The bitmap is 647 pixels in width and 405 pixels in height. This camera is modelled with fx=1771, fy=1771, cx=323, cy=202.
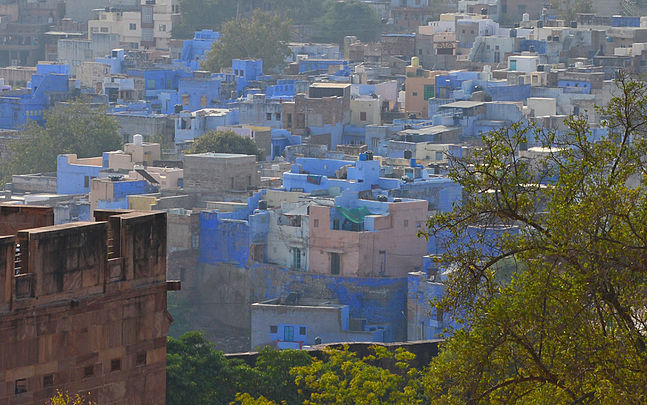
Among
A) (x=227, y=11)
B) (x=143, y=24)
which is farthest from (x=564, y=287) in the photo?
(x=227, y=11)

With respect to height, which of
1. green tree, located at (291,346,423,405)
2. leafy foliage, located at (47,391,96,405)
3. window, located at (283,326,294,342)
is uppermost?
leafy foliage, located at (47,391,96,405)

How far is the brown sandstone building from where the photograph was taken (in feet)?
50.8

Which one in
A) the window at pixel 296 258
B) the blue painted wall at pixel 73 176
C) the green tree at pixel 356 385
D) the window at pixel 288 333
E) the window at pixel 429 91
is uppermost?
the green tree at pixel 356 385

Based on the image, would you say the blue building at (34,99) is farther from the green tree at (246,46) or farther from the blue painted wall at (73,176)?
the blue painted wall at (73,176)

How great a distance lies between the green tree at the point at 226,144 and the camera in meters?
58.9

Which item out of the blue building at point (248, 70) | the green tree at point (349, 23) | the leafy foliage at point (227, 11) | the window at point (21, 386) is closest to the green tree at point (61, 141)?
the blue building at point (248, 70)

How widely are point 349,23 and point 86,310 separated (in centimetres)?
9312

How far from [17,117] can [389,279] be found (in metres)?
34.6

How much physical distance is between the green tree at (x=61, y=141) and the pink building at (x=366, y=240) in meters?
22.6

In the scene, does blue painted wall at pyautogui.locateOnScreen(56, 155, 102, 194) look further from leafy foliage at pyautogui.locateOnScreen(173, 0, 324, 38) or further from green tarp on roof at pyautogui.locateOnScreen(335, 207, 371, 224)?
leafy foliage at pyautogui.locateOnScreen(173, 0, 324, 38)

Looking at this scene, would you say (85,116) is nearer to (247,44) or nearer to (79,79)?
(79,79)

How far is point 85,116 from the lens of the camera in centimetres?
6994

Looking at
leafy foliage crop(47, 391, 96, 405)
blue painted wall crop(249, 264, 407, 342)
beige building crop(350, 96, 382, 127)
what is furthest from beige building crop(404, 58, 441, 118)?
leafy foliage crop(47, 391, 96, 405)

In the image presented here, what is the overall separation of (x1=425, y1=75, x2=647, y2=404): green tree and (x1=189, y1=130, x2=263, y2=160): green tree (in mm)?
45016
